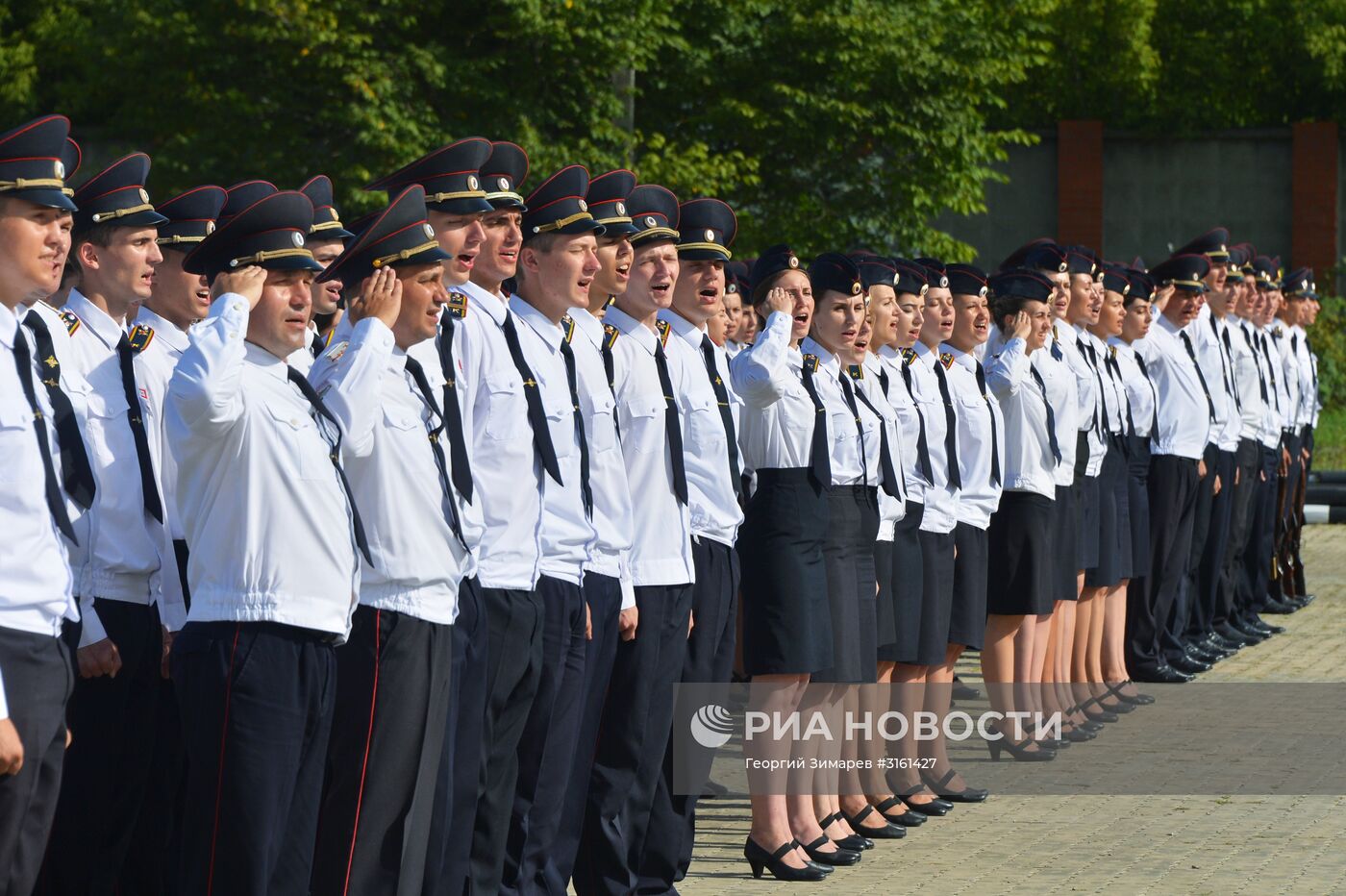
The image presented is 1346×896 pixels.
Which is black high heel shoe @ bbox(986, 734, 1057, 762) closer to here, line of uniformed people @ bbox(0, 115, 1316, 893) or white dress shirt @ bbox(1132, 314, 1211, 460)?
line of uniformed people @ bbox(0, 115, 1316, 893)

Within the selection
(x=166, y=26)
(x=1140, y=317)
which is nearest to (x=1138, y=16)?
(x=166, y=26)

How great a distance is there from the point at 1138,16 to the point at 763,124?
20419 mm

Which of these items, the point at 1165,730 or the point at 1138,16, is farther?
the point at 1138,16

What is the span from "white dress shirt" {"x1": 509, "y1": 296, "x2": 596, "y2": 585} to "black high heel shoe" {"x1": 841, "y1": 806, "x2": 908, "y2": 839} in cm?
263

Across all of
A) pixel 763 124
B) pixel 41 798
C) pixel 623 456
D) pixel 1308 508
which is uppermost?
pixel 763 124

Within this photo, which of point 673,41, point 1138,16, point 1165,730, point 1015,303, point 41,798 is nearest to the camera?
point 41,798

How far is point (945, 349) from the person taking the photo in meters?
9.41

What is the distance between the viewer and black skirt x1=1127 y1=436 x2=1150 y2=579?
12.1 metres

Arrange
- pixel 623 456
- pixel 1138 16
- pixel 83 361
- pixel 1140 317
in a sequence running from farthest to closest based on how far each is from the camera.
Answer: pixel 1138 16, pixel 1140 317, pixel 623 456, pixel 83 361

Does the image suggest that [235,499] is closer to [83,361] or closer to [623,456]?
[83,361]

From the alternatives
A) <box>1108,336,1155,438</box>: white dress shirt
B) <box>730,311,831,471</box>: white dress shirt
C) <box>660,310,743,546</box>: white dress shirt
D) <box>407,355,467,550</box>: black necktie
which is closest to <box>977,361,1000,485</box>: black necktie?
<box>730,311,831,471</box>: white dress shirt

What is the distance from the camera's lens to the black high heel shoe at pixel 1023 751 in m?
10.0

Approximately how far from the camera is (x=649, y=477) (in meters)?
6.74

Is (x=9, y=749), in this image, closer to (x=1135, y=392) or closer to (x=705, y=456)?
(x=705, y=456)
